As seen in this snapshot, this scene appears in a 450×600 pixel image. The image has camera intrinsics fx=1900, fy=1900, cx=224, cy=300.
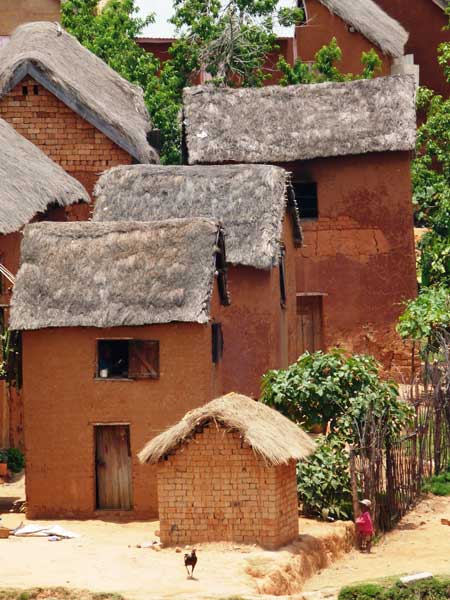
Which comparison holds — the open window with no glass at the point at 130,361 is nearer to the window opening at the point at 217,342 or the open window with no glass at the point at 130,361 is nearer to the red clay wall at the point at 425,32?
the window opening at the point at 217,342

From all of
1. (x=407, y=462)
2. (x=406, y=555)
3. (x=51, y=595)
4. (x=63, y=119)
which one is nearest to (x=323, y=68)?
(x=63, y=119)

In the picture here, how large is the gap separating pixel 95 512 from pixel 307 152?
34.7 feet

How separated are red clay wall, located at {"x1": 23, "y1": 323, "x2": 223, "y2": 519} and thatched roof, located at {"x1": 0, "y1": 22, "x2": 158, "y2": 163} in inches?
340

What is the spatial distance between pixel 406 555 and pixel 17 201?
879 cm

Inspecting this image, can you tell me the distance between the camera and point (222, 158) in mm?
34719

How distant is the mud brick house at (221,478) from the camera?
24.0m

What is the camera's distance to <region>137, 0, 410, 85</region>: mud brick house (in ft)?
147

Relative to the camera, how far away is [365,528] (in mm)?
25594

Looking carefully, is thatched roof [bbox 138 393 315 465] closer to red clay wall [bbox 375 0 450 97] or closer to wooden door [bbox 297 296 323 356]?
wooden door [bbox 297 296 323 356]

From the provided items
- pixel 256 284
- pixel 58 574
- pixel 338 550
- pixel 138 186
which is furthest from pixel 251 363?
pixel 58 574

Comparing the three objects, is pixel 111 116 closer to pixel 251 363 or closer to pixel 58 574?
pixel 251 363

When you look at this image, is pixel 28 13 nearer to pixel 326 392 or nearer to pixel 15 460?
pixel 15 460

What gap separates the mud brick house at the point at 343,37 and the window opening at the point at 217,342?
1748 cm

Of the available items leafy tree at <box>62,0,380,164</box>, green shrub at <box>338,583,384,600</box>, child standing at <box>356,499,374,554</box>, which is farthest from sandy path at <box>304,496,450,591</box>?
leafy tree at <box>62,0,380,164</box>
